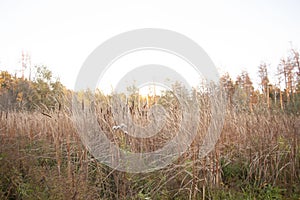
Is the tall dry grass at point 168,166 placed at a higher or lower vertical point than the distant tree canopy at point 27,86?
lower

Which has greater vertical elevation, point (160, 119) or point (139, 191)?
point (160, 119)

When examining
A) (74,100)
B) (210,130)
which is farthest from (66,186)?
(210,130)

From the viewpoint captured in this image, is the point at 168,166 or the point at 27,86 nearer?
the point at 168,166

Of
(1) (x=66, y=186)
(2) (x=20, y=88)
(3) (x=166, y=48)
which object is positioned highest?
(2) (x=20, y=88)

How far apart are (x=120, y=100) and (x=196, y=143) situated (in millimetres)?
1075

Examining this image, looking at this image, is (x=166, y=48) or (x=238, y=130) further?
(x=166, y=48)

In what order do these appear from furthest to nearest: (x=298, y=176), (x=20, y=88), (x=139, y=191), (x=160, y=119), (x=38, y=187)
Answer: (x=20, y=88) → (x=160, y=119) → (x=298, y=176) → (x=139, y=191) → (x=38, y=187)

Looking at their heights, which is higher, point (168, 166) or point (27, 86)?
point (27, 86)

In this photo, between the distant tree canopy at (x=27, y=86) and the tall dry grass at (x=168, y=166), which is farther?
the distant tree canopy at (x=27, y=86)

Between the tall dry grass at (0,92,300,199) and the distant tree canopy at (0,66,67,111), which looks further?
the distant tree canopy at (0,66,67,111)

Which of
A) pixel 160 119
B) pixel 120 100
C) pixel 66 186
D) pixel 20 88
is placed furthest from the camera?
pixel 20 88

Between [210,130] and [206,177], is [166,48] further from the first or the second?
[206,177]

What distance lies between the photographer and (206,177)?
2.52m

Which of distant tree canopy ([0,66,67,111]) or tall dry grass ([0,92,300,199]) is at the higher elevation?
distant tree canopy ([0,66,67,111])
